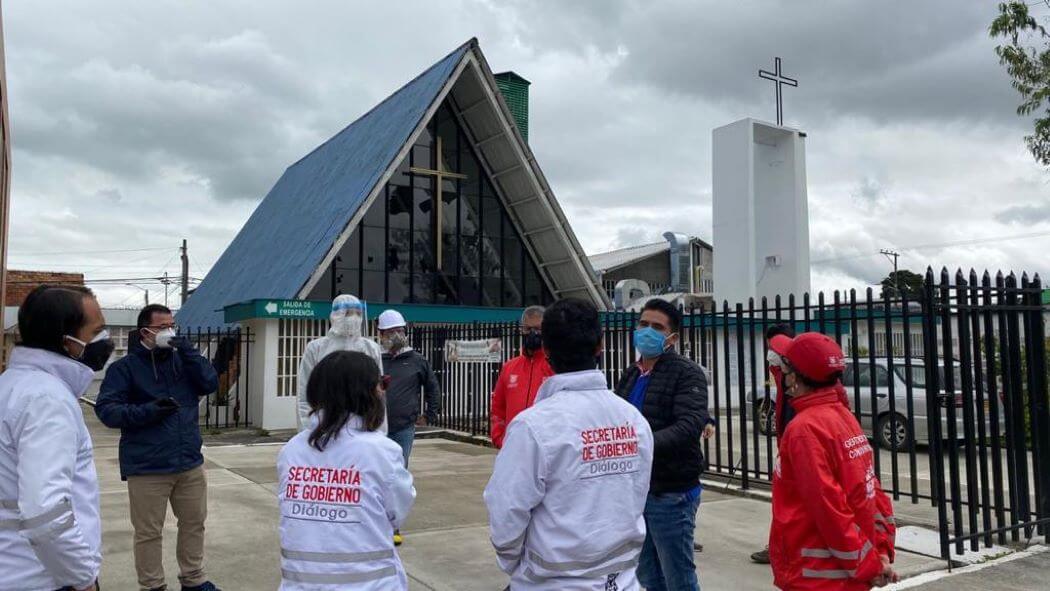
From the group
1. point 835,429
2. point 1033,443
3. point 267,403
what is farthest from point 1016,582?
point 267,403

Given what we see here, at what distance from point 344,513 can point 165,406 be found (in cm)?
252

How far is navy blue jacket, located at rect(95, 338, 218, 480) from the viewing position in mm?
4605

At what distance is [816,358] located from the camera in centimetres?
303

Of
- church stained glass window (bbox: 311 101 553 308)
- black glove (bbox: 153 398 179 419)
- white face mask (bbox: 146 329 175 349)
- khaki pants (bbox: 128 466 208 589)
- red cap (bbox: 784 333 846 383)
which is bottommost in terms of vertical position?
khaki pants (bbox: 128 466 208 589)

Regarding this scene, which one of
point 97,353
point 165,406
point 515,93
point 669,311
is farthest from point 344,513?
point 515,93

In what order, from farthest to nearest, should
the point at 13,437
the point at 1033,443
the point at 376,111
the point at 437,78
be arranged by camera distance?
the point at 376,111, the point at 437,78, the point at 1033,443, the point at 13,437

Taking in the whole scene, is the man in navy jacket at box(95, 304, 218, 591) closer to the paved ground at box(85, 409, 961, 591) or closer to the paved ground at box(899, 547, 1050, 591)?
the paved ground at box(85, 409, 961, 591)

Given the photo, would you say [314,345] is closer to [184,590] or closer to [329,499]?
[184,590]

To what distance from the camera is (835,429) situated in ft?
9.52

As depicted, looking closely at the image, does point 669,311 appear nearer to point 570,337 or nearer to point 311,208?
point 570,337

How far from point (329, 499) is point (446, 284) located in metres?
16.3

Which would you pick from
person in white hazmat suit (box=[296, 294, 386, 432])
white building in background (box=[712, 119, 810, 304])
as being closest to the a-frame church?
white building in background (box=[712, 119, 810, 304])

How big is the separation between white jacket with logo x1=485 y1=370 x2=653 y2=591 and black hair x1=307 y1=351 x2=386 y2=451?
480 mm

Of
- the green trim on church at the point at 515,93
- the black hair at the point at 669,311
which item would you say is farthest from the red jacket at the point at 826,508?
the green trim on church at the point at 515,93
